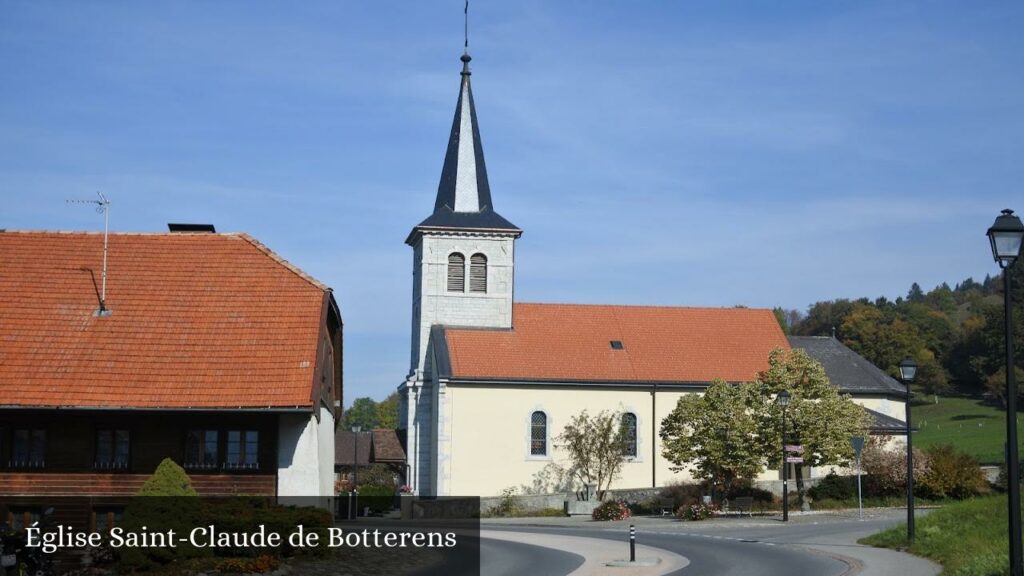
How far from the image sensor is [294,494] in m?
28.8

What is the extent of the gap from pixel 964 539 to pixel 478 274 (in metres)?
38.7

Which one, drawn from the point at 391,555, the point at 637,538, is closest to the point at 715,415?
the point at 637,538

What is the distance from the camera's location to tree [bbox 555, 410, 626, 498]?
56.5 metres

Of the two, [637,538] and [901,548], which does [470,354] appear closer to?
[637,538]

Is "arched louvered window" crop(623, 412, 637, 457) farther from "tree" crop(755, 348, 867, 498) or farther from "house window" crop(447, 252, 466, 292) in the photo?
"tree" crop(755, 348, 867, 498)

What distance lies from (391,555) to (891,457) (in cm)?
2832

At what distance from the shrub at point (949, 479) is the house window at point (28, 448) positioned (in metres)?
32.5

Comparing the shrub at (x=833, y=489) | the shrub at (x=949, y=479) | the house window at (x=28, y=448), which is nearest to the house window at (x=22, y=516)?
the house window at (x=28, y=448)

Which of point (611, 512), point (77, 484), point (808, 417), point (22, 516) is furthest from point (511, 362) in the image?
point (22, 516)

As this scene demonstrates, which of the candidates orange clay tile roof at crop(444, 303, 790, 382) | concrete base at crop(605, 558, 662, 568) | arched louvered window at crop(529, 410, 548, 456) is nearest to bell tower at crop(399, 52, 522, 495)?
orange clay tile roof at crop(444, 303, 790, 382)

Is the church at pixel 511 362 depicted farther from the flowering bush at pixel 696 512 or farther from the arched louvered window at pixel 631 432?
the flowering bush at pixel 696 512

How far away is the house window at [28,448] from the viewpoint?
28281mm

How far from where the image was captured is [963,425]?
9981cm

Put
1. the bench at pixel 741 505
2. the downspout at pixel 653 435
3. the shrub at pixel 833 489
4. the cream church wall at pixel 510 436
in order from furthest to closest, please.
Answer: the downspout at pixel 653 435 → the cream church wall at pixel 510 436 → the shrub at pixel 833 489 → the bench at pixel 741 505
